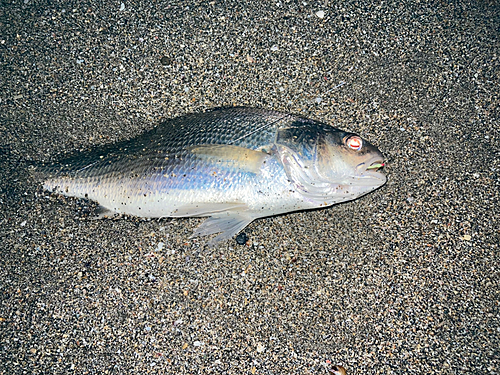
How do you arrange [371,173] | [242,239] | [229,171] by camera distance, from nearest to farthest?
[229,171], [371,173], [242,239]

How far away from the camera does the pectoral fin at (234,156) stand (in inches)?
113

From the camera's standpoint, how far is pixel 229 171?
9.46ft

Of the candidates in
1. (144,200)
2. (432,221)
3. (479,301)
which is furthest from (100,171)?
(479,301)

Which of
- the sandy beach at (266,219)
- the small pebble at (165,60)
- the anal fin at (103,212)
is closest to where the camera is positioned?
the sandy beach at (266,219)

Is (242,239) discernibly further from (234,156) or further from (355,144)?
(355,144)

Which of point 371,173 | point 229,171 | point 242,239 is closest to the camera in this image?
point 229,171

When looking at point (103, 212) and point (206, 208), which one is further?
point (103, 212)

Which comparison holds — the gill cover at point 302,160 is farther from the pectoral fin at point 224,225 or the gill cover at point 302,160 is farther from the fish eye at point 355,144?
the pectoral fin at point 224,225

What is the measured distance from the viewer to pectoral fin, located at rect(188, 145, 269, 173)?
288cm

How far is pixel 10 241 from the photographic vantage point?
3082 mm

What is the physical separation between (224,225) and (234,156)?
540mm

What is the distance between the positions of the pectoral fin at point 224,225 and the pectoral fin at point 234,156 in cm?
37

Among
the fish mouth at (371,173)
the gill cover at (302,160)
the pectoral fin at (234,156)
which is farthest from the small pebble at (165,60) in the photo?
the fish mouth at (371,173)

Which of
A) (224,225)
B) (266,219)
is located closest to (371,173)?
(266,219)
